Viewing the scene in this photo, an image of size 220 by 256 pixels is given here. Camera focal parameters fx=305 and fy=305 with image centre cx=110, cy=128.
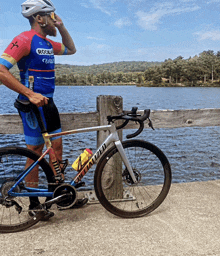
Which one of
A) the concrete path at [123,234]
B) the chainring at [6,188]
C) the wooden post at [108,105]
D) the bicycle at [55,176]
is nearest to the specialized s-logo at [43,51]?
the bicycle at [55,176]

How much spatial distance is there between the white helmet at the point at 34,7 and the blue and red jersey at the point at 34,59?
171 millimetres

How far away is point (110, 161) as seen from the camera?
3.69 metres

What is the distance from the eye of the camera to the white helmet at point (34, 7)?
117 inches

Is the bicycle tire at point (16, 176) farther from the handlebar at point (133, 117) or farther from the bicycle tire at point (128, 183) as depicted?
the handlebar at point (133, 117)

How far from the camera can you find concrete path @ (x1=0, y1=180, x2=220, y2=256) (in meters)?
2.63

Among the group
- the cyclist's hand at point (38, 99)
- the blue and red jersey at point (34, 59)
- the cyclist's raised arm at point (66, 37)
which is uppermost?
the cyclist's raised arm at point (66, 37)

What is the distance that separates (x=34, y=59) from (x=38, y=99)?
393 millimetres

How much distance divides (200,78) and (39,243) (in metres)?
136

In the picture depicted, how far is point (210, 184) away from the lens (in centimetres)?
445

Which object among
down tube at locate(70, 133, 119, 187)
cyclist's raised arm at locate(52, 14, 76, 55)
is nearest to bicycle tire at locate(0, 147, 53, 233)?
down tube at locate(70, 133, 119, 187)

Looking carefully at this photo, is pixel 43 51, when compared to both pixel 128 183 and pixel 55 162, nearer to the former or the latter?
pixel 55 162

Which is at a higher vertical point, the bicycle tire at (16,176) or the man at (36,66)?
the man at (36,66)

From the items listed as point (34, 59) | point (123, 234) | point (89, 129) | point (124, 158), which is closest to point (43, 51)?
point (34, 59)

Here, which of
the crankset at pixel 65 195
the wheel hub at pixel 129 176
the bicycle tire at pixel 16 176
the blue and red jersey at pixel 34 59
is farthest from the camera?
the wheel hub at pixel 129 176
